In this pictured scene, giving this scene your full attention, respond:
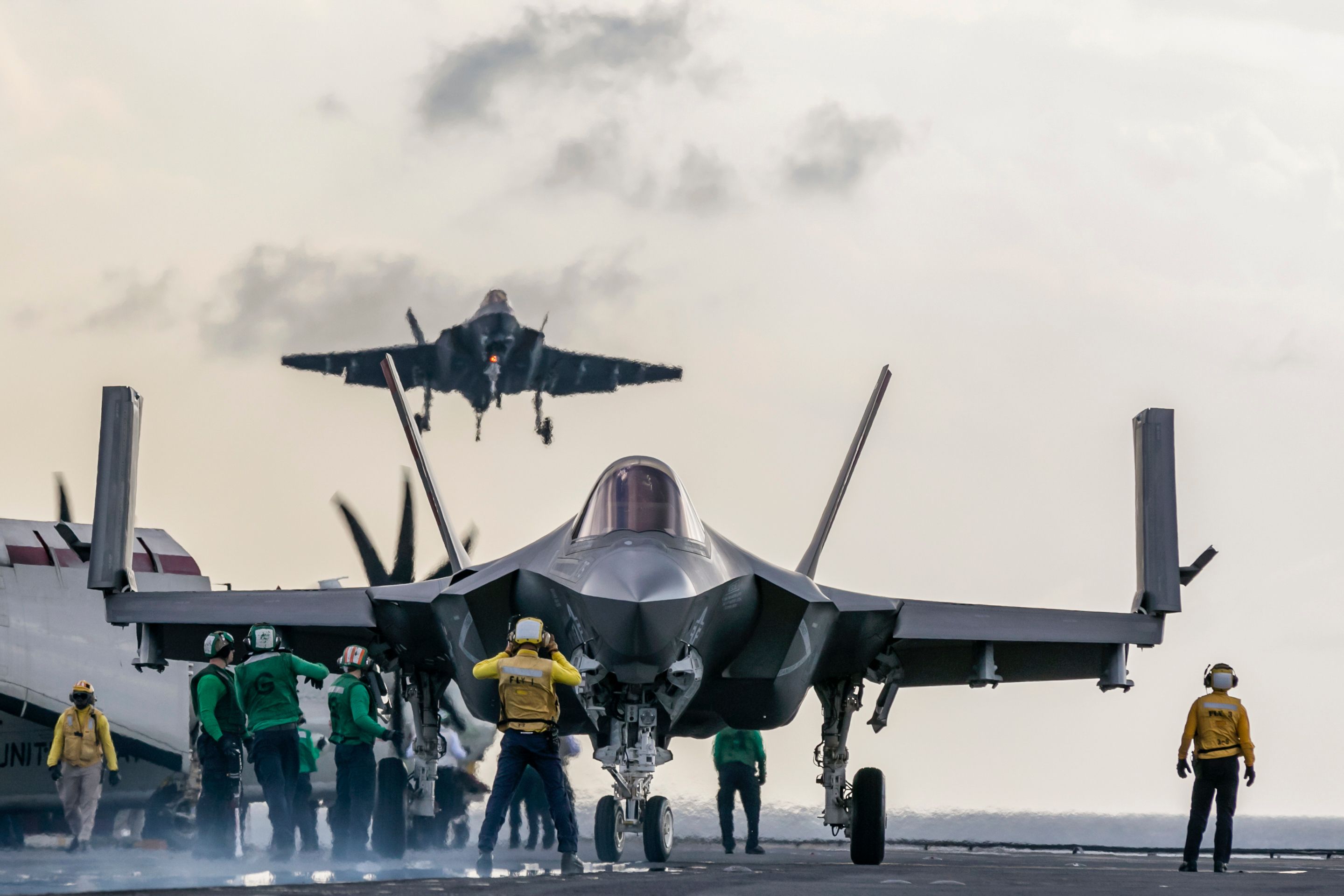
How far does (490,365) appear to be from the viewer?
40062 mm

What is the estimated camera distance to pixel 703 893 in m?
7.35

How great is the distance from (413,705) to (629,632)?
13.7 feet

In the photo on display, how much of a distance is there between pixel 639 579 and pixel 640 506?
1.13 metres

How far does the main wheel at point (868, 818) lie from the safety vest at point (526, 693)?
13.4 ft

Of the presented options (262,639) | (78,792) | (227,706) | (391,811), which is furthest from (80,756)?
(262,639)

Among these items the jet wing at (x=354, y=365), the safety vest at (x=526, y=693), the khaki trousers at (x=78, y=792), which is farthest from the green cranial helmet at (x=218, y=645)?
the jet wing at (x=354, y=365)

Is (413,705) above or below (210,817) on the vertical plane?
above

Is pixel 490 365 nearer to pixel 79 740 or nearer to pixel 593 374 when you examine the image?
pixel 593 374

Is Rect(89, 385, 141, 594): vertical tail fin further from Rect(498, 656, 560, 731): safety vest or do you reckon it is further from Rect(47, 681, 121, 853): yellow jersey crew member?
Rect(498, 656, 560, 731): safety vest

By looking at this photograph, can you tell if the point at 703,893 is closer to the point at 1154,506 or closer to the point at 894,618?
the point at 894,618

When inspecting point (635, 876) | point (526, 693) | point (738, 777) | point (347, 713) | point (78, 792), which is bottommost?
point (635, 876)

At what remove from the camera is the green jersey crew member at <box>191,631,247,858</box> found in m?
12.1

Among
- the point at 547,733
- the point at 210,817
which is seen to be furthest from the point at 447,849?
the point at 547,733

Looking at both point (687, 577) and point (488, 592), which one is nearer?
point (687, 577)
